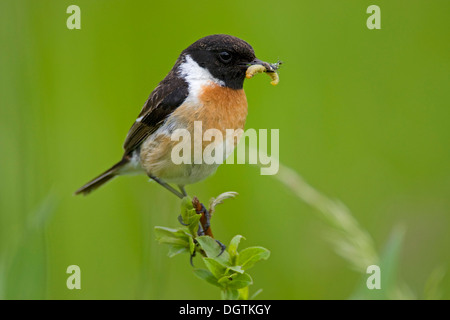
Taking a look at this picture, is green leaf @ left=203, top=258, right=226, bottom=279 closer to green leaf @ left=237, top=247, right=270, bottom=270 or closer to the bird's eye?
green leaf @ left=237, top=247, right=270, bottom=270

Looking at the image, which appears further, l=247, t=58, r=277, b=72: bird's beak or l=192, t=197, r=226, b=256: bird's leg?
l=247, t=58, r=277, b=72: bird's beak

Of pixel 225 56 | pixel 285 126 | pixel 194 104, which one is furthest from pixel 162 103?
pixel 285 126

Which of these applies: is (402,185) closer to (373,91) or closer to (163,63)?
(373,91)

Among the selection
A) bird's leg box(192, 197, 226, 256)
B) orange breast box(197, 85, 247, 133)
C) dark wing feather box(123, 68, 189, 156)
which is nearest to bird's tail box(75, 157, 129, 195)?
dark wing feather box(123, 68, 189, 156)

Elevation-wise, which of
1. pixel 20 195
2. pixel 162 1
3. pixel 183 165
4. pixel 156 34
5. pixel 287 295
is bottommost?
pixel 287 295

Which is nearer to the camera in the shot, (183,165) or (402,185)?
(183,165)

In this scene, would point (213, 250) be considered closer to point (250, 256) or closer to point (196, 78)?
point (250, 256)

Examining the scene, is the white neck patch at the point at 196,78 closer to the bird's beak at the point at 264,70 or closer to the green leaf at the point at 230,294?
the bird's beak at the point at 264,70

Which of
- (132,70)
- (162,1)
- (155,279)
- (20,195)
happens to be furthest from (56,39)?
(155,279)
